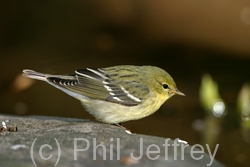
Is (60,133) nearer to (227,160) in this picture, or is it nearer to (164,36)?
(227,160)

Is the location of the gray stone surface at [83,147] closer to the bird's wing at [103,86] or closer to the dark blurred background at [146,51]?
the bird's wing at [103,86]

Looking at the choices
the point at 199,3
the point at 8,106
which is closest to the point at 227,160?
the point at 199,3

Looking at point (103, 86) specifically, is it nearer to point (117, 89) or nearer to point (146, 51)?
point (117, 89)

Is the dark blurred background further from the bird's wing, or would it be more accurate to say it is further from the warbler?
the bird's wing

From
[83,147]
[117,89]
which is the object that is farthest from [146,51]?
[83,147]

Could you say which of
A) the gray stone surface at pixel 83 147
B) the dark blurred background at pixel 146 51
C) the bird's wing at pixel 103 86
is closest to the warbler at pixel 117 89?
the bird's wing at pixel 103 86

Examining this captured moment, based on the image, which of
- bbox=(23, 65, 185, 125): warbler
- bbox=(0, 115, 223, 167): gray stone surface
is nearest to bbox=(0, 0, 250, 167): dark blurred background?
bbox=(23, 65, 185, 125): warbler
